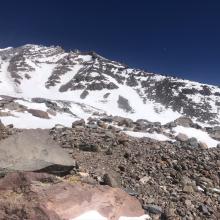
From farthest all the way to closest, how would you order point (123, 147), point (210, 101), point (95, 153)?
point (210, 101)
point (123, 147)
point (95, 153)

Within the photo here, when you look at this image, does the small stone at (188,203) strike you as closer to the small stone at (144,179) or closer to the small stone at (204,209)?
the small stone at (204,209)

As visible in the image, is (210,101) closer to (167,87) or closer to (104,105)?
(167,87)

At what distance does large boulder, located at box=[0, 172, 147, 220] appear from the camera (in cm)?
822

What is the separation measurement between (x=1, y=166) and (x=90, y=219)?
106 inches

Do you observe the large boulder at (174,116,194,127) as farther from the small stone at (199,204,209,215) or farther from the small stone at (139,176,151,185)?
the small stone at (199,204,209,215)

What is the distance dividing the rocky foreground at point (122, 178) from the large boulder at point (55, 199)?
20mm

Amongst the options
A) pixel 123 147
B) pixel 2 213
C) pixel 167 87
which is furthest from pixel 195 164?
pixel 167 87

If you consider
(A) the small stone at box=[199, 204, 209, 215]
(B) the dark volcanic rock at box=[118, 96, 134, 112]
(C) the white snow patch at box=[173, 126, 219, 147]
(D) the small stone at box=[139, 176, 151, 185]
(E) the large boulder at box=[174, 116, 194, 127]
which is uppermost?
(B) the dark volcanic rock at box=[118, 96, 134, 112]

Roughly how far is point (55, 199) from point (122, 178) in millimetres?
3610

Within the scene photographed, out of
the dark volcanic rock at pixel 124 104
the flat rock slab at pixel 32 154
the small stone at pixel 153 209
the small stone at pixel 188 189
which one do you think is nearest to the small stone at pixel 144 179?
the small stone at pixel 188 189

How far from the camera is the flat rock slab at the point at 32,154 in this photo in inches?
392

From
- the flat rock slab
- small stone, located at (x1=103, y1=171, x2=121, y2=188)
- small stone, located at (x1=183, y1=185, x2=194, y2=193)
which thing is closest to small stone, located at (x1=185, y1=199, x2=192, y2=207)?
small stone, located at (x1=183, y1=185, x2=194, y2=193)

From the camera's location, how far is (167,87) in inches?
6265

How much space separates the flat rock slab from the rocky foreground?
3cm
